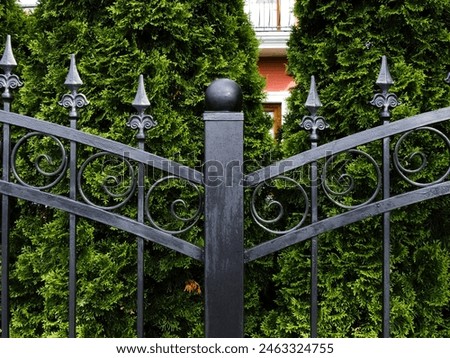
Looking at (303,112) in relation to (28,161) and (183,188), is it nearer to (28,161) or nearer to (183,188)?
(183,188)

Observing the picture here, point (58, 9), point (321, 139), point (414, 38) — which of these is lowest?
point (321, 139)

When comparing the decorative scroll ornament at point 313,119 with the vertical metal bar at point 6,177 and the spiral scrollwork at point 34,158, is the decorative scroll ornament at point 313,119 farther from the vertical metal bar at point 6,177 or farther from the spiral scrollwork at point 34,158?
the spiral scrollwork at point 34,158

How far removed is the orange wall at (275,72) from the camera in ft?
26.7

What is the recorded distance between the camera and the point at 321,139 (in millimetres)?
3080

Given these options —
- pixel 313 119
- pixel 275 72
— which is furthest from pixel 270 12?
pixel 313 119

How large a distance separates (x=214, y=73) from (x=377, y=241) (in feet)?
4.68

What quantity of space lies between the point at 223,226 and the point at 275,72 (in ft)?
22.7

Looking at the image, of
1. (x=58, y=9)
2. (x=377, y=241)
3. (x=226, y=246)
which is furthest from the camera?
(x=58, y=9)

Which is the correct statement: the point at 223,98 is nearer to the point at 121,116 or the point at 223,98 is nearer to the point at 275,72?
the point at 121,116

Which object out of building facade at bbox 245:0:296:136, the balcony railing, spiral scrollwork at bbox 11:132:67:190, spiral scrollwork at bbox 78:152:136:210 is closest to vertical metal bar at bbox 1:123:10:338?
spiral scrollwork at bbox 78:152:136:210

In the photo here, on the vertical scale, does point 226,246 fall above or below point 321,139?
below

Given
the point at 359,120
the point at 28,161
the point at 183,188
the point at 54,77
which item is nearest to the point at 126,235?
the point at 183,188

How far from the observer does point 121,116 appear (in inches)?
116

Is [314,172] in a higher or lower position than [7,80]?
lower
